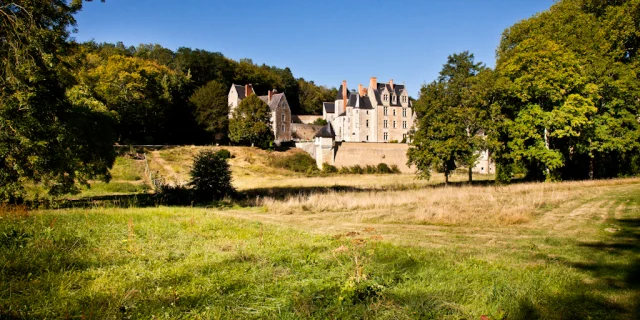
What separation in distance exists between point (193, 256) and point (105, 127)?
566 inches

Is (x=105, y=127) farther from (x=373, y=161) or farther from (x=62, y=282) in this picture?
(x=373, y=161)

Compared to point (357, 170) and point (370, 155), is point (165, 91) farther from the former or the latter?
point (370, 155)

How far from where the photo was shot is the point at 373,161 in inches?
2060

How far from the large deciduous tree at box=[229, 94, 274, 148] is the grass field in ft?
146

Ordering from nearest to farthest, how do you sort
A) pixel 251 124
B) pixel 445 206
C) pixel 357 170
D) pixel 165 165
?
1. pixel 445 206
2. pixel 165 165
3. pixel 357 170
4. pixel 251 124

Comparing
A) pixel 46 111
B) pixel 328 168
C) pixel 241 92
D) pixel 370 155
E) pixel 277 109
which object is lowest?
pixel 328 168

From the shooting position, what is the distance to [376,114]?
65250 mm

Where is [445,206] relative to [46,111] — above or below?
below

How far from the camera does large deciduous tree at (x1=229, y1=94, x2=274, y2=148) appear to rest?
5488 cm

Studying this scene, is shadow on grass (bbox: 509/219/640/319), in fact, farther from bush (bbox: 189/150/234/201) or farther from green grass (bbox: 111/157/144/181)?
green grass (bbox: 111/157/144/181)

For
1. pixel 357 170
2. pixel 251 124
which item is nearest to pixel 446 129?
pixel 357 170

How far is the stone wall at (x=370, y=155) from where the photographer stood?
52.3m

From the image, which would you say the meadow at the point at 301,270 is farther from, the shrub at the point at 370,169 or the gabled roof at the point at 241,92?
the gabled roof at the point at 241,92

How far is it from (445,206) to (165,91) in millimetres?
51401
